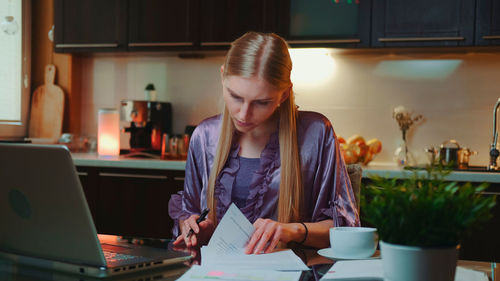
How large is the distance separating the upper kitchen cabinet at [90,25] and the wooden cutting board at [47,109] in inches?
10.9

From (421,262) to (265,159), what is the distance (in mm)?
925

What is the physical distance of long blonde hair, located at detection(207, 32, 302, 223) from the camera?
1.57 metres

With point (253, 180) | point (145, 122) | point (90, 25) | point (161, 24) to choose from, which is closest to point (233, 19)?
point (161, 24)

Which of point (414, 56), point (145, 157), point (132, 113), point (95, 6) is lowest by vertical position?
point (145, 157)

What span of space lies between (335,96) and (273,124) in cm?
175

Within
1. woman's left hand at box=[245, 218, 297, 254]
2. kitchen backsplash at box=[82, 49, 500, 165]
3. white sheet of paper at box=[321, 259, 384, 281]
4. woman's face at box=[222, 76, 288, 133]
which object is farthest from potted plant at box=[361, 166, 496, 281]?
kitchen backsplash at box=[82, 49, 500, 165]

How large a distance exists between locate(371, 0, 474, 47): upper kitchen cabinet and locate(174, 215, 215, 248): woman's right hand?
1.99 metres

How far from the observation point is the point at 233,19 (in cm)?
332

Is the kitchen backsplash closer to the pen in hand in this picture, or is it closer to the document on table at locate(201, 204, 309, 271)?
the pen in hand

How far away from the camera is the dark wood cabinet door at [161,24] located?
134 inches

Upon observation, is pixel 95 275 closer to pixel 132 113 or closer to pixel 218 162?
pixel 218 162

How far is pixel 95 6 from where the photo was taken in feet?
11.8

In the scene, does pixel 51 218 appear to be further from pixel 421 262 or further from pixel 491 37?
pixel 491 37

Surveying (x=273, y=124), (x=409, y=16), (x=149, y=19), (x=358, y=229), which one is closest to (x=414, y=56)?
(x=409, y=16)
